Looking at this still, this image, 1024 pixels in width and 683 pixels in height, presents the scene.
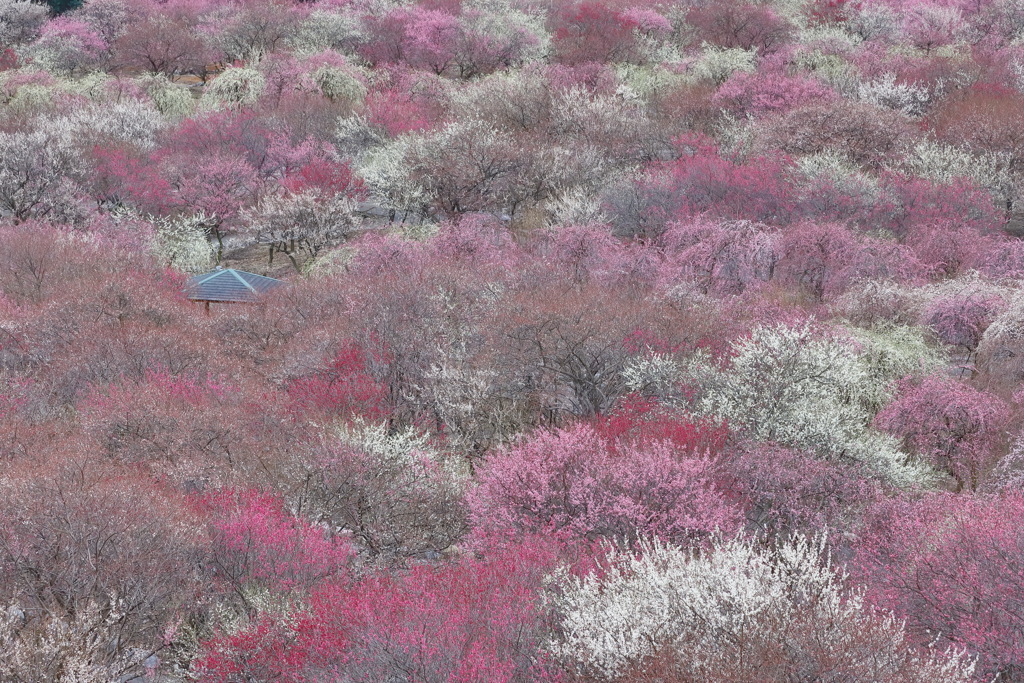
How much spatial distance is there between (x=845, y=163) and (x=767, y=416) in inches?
836

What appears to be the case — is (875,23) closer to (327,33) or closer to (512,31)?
(512,31)

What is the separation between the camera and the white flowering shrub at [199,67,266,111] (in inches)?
2189

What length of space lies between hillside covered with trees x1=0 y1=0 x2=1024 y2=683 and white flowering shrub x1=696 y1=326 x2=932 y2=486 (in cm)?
11

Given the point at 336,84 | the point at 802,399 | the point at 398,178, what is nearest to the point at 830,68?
the point at 336,84

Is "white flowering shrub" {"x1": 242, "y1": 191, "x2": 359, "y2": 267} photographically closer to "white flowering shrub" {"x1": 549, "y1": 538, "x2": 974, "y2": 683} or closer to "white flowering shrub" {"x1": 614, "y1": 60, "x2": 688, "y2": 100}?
"white flowering shrub" {"x1": 614, "y1": 60, "x2": 688, "y2": 100}

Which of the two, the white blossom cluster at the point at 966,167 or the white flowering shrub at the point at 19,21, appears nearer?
the white blossom cluster at the point at 966,167

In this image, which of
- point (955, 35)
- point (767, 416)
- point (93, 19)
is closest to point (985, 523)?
point (767, 416)

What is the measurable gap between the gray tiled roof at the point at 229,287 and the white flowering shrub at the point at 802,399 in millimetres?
14020

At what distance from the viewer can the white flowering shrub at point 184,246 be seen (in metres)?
39.5

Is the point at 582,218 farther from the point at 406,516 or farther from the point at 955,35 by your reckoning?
the point at 955,35

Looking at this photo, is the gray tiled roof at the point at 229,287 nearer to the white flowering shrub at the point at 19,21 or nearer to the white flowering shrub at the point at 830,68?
the white flowering shrub at the point at 830,68

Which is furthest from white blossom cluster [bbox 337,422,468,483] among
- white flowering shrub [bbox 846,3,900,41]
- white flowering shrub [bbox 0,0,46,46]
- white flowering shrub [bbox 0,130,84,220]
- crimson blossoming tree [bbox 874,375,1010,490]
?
white flowering shrub [bbox 0,0,46,46]

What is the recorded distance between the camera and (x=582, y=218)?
3919 centimetres

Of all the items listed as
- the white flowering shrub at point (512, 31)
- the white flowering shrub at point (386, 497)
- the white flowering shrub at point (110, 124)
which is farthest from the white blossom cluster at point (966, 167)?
the white flowering shrub at point (110, 124)
